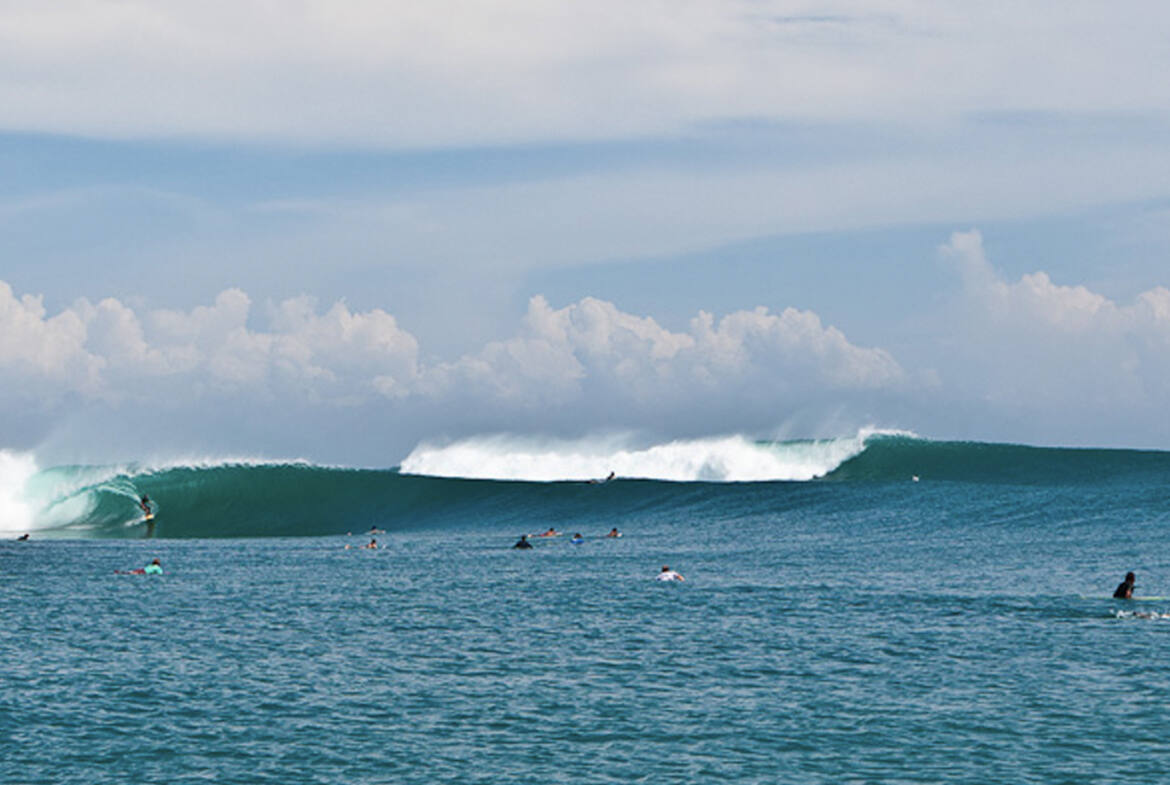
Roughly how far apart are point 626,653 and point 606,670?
1.80 m

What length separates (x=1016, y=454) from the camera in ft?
251

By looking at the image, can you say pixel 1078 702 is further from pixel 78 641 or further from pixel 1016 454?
pixel 1016 454

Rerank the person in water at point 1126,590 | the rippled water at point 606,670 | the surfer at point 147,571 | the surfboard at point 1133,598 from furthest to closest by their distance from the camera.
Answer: the surfer at point 147,571
the surfboard at point 1133,598
the person in water at point 1126,590
the rippled water at point 606,670

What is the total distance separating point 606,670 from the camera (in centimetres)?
2306

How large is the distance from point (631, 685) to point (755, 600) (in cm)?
1050

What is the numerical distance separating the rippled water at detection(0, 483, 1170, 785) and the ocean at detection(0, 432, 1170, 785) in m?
0.08

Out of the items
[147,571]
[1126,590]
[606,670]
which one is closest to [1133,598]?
[1126,590]

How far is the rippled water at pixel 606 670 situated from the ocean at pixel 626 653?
8 centimetres

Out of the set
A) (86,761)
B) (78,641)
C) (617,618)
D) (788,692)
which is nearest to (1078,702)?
(788,692)

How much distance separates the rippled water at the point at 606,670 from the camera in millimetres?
17125

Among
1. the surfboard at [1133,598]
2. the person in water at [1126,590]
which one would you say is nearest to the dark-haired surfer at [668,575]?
the surfboard at [1133,598]

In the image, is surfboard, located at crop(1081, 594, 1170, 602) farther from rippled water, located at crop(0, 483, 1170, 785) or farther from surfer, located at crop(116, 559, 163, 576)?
surfer, located at crop(116, 559, 163, 576)

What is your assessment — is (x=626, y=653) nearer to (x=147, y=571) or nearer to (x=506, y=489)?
(x=147, y=571)

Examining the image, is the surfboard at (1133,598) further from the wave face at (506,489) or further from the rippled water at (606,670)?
the wave face at (506,489)
